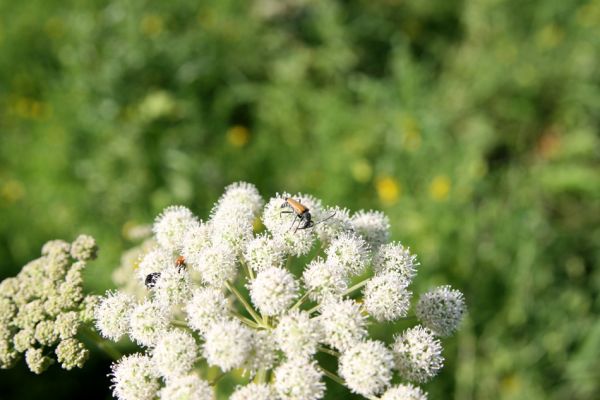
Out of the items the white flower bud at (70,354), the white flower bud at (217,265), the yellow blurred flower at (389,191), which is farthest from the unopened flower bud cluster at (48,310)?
the yellow blurred flower at (389,191)

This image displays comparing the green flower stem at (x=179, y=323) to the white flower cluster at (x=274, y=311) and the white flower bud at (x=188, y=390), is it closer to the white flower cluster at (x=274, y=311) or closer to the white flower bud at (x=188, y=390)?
the white flower cluster at (x=274, y=311)

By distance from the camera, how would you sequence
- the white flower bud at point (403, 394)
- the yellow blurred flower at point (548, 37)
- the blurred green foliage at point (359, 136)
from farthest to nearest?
the yellow blurred flower at point (548, 37)
the blurred green foliage at point (359, 136)
the white flower bud at point (403, 394)

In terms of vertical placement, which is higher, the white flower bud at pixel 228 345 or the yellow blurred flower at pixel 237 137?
the yellow blurred flower at pixel 237 137

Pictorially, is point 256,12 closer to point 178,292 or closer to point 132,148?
point 132,148

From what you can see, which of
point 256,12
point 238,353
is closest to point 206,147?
point 256,12

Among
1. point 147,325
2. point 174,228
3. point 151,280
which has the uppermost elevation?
point 174,228

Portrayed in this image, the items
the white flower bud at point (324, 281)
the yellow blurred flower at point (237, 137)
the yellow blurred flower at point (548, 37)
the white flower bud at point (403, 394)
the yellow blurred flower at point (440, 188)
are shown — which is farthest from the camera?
the yellow blurred flower at point (548, 37)

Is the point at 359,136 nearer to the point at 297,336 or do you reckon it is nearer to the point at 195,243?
the point at 195,243

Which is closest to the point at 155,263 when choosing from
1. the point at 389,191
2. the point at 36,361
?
the point at 36,361
